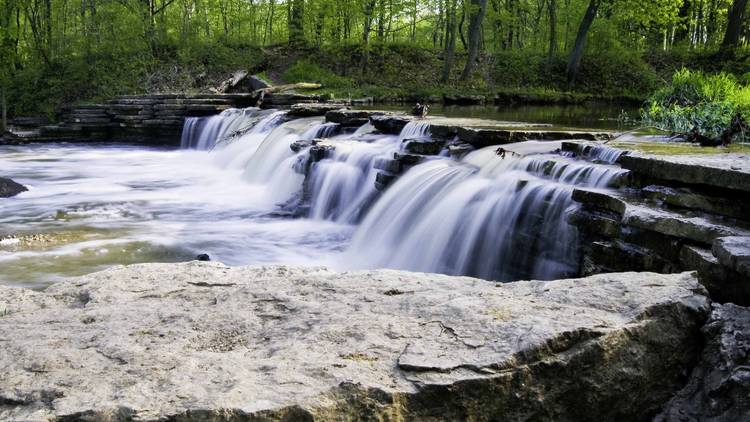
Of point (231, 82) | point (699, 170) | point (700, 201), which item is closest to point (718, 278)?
point (700, 201)

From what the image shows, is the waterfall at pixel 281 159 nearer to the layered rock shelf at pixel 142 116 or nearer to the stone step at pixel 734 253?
the layered rock shelf at pixel 142 116

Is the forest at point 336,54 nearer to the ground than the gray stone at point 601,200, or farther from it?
farther from it

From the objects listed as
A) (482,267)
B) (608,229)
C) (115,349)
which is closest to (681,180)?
(608,229)

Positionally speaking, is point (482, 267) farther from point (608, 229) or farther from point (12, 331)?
point (12, 331)

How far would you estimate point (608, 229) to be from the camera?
4680mm

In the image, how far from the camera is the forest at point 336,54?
21.9 metres

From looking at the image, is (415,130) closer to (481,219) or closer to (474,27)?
(481,219)

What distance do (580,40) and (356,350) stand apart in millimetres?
25106

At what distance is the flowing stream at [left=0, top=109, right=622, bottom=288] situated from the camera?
19.9 feet

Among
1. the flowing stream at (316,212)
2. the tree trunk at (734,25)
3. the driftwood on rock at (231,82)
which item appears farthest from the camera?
the tree trunk at (734,25)

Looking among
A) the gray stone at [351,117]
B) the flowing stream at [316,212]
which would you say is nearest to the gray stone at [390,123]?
the flowing stream at [316,212]

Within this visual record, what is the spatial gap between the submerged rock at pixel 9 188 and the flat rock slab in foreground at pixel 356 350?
28.3 ft

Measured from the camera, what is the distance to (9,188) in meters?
10.7

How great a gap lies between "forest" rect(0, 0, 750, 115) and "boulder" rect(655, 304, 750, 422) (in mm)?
18365
